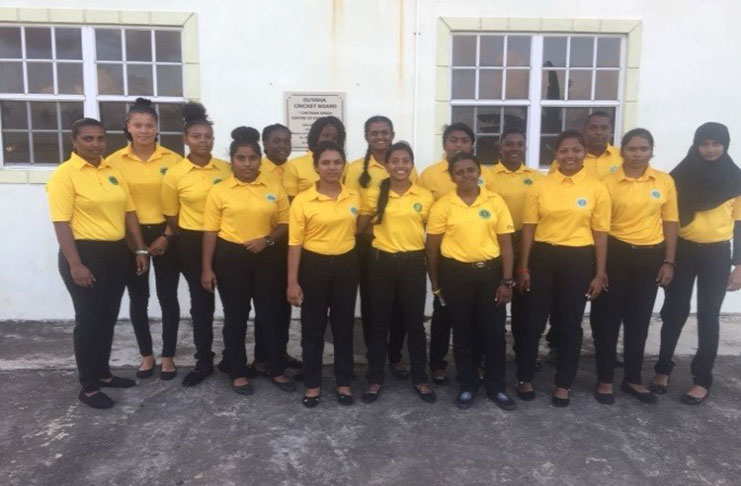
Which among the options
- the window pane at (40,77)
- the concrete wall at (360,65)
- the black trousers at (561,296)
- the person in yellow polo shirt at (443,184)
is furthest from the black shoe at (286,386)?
the window pane at (40,77)

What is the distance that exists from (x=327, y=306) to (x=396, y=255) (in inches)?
21.3

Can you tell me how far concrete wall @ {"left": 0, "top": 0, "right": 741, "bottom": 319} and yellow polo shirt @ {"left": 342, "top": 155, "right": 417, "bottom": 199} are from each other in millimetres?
1564

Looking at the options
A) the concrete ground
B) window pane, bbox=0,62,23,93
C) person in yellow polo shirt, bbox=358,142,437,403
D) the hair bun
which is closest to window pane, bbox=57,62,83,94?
window pane, bbox=0,62,23,93

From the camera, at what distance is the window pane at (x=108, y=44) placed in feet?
18.1

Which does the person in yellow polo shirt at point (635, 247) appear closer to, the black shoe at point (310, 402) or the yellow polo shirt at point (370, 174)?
the yellow polo shirt at point (370, 174)

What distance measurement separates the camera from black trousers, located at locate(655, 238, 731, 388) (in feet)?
12.6

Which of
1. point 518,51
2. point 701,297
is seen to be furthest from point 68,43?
point 701,297

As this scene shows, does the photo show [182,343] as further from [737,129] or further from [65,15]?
[737,129]

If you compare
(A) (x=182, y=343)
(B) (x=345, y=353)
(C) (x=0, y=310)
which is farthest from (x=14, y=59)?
(B) (x=345, y=353)

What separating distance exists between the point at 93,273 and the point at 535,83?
4.21m

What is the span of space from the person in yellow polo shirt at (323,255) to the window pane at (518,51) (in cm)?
279

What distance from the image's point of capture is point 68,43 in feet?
18.0

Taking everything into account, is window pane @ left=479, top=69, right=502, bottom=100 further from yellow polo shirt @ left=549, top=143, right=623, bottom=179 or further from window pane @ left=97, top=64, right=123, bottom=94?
window pane @ left=97, top=64, right=123, bottom=94

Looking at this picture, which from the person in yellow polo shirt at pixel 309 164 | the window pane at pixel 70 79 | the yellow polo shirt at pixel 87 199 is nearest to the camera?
the yellow polo shirt at pixel 87 199
